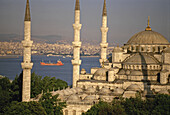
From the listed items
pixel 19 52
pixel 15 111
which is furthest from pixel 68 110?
pixel 19 52

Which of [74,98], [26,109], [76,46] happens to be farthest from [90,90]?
[26,109]

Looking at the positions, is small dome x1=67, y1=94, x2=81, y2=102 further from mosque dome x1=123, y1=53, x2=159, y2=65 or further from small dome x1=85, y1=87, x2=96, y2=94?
mosque dome x1=123, y1=53, x2=159, y2=65

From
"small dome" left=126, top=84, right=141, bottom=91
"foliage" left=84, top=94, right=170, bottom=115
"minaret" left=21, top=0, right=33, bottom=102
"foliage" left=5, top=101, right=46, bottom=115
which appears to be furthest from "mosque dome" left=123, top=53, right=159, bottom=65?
"foliage" left=5, top=101, right=46, bottom=115

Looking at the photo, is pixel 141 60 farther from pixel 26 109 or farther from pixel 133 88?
pixel 26 109

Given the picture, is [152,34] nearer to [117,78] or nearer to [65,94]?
[117,78]

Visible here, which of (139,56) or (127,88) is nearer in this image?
(127,88)

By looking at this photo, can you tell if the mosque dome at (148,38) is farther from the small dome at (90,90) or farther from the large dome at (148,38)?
the small dome at (90,90)
